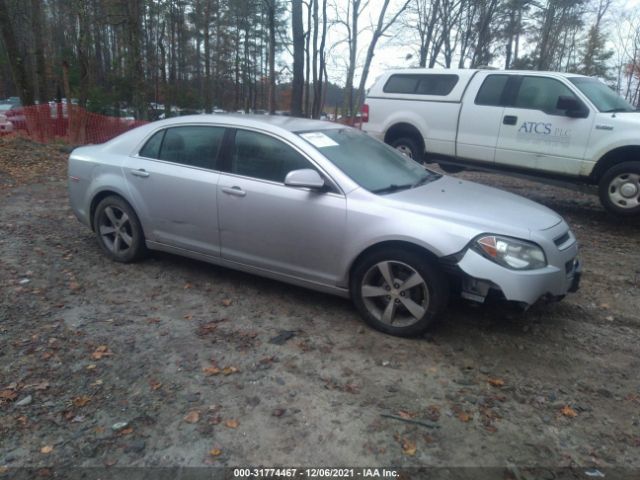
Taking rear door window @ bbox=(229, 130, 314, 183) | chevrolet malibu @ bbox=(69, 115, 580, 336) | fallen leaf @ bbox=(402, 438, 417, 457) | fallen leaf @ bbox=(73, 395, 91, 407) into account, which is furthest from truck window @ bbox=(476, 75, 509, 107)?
fallen leaf @ bbox=(73, 395, 91, 407)

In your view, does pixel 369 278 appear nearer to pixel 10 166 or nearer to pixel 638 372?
pixel 638 372

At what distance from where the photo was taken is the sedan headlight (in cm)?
352

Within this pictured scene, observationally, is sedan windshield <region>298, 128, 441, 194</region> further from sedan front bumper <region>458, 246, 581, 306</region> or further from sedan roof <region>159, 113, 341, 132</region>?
sedan front bumper <region>458, 246, 581, 306</region>

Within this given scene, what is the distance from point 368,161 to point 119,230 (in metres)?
2.58

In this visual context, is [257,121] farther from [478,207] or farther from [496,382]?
[496,382]

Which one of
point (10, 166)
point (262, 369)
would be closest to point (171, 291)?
point (262, 369)

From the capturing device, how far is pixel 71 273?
4949 millimetres

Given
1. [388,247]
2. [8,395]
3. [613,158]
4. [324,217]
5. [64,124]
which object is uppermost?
[613,158]

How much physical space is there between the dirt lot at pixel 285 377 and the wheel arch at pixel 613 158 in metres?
2.28

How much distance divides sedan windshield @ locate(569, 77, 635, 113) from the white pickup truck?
0.05ft

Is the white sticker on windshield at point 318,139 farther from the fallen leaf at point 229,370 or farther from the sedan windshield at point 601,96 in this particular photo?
the sedan windshield at point 601,96

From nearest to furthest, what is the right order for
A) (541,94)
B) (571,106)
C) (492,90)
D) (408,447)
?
(408,447)
(571,106)
(541,94)
(492,90)

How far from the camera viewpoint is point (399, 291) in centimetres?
376

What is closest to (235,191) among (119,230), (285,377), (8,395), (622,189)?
(119,230)
